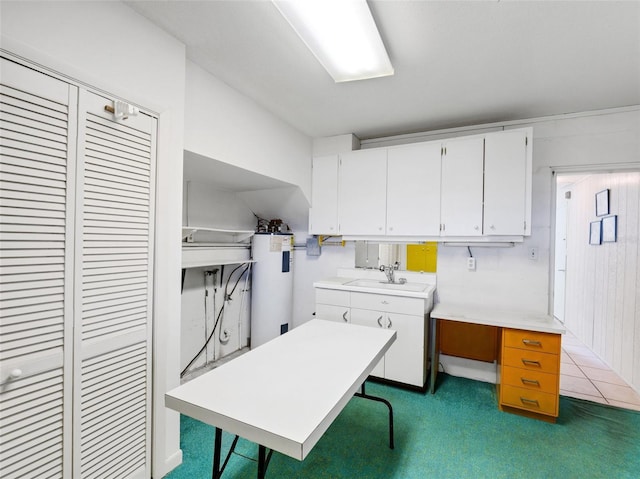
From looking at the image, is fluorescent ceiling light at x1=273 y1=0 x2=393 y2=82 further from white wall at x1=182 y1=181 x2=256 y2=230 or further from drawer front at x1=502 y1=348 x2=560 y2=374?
drawer front at x1=502 y1=348 x2=560 y2=374

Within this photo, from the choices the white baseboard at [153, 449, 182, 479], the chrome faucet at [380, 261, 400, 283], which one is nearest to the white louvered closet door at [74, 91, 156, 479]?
the white baseboard at [153, 449, 182, 479]

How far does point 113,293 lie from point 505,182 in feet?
9.69

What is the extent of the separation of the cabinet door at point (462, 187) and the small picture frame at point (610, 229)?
1.76 meters

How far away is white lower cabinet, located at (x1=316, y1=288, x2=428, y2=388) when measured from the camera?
8.79ft

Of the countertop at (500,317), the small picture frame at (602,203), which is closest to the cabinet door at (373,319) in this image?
the countertop at (500,317)

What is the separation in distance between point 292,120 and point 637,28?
2374 millimetres

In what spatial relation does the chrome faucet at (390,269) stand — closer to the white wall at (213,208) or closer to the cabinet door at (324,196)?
the cabinet door at (324,196)

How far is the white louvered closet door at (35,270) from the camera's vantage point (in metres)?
1.15

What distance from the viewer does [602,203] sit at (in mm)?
3492

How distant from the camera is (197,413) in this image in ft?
3.74

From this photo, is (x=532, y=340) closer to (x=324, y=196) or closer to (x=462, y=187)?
(x=462, y=187)

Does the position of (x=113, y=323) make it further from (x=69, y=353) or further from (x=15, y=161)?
(x=15, y=161)

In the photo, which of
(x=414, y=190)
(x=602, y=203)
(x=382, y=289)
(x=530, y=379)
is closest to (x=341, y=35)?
(x=414, y=190)

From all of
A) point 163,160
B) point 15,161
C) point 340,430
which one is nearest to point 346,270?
point 340,430
